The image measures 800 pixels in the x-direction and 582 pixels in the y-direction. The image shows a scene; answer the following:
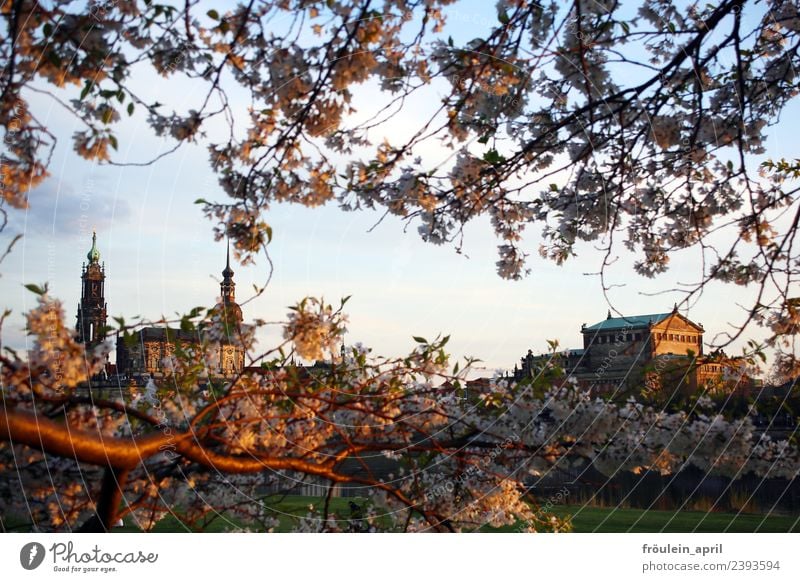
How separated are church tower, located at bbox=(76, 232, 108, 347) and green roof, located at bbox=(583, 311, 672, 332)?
125 cm

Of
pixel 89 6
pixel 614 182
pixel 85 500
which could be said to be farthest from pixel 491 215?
pixel 85 500

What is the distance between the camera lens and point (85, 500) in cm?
181

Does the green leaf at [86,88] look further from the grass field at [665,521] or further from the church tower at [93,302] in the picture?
the grass field at [665,521]

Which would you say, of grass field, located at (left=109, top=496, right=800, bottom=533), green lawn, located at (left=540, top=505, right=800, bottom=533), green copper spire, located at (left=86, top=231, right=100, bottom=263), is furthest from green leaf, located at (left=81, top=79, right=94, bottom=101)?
green lawn, located at (left=540, top=505, right=800, bottom=533)

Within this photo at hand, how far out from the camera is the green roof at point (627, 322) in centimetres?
213

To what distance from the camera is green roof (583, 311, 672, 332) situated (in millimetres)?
2131

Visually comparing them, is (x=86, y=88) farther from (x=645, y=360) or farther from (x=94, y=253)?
(x=645, y=360)

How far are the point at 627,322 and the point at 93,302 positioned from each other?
138 cm

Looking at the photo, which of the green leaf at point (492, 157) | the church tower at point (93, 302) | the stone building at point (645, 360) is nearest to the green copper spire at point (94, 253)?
the church tower at point (93, 302)

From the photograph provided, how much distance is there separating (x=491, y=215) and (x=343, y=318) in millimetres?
521

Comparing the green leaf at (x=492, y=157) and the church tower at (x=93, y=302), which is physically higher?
the green leaf at (x=492, y=157)
